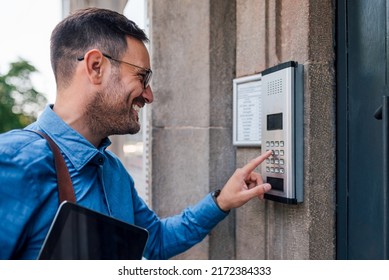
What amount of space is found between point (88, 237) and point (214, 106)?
150 centimetres

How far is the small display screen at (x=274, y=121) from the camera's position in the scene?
6.64 feet

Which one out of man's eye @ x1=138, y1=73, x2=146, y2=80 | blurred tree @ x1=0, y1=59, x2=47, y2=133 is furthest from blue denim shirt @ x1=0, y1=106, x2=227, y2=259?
blurred tree @ x1=0, y1=59, x2=47, y2=133

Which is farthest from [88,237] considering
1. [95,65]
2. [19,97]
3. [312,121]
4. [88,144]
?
[19,97]

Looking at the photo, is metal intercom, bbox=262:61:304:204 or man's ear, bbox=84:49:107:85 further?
metal intercom, bbox=262:61:304:204

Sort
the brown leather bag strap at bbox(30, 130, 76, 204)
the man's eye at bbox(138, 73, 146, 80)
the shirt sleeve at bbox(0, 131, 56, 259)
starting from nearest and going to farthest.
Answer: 1. the shirt sleeve at bbox(0, 131, 56, 259)
2. the brown leather bag strap at bbox(30, 130, 76, 204)
3. the man's eye at bbox(138, 73, 146, 80)

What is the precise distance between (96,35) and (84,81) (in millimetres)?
211

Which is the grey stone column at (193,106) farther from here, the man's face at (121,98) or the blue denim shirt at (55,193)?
the man's face at (121,98)

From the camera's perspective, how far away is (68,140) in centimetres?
167

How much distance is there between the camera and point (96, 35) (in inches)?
71.7

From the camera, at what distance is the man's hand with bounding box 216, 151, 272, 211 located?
202cm

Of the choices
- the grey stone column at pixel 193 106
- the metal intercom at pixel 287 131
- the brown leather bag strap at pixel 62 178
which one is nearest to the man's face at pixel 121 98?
the brown leather bag strap at pixel 62 178

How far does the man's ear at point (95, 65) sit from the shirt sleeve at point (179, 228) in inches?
28.3

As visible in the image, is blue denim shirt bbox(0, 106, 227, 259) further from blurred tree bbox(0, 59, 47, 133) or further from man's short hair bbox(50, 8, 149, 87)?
blurred tree bbox(0, 59, 47, 133)

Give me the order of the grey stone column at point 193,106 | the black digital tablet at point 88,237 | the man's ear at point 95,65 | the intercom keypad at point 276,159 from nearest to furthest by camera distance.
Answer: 1. the black digital tablet at point 88,237
2. the man's ear at point 95,65
3. the intercom keypad at point 276,159
4. the grey stone column at point 193,106
